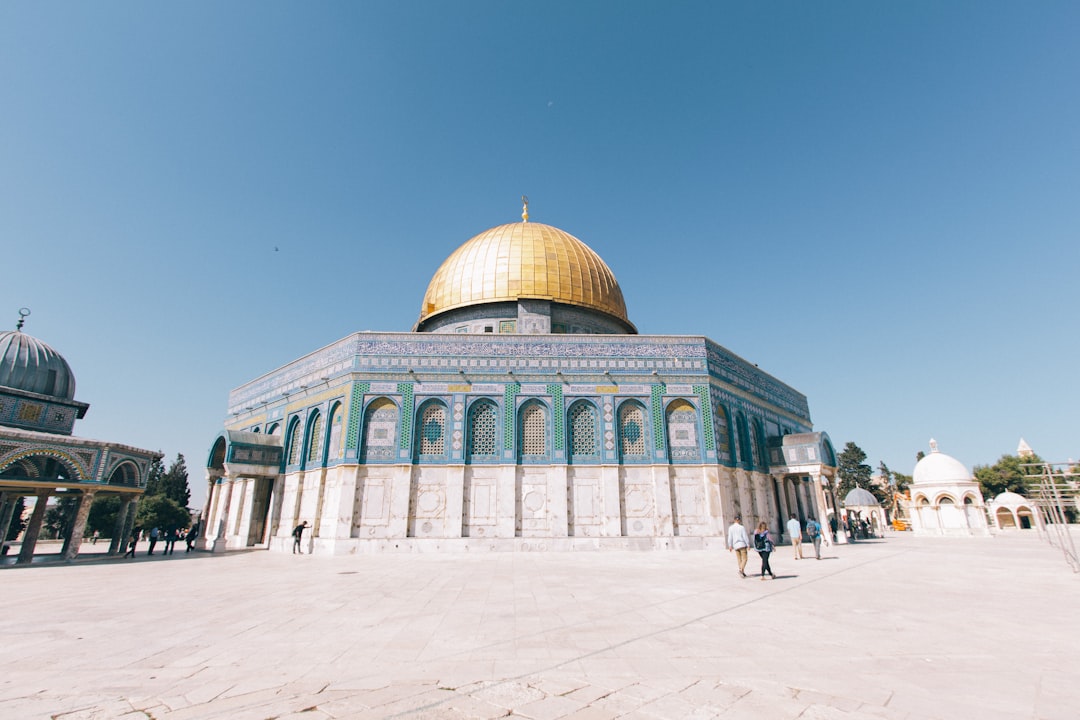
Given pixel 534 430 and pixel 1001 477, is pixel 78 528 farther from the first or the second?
pixel 1001 477

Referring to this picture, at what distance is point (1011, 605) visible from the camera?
7.03 meters

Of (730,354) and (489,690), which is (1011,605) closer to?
(489,690)

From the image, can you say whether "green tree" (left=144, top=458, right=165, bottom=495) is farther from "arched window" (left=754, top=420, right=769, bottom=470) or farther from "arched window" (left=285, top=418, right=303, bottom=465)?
"arched window" (left=754, top=420, right=769, bottom=470)

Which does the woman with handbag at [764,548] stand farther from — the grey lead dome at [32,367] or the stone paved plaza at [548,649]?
the grey lead dome at [32,367]

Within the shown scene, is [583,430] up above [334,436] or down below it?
above

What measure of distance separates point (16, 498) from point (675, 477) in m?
28.1

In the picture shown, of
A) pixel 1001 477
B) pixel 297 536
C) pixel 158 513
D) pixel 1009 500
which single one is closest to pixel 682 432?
pixel 297 536

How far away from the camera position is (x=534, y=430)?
1933 cm

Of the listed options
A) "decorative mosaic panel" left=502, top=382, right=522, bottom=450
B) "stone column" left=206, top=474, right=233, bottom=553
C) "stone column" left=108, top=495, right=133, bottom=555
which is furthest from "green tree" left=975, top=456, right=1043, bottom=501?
"stone column" left=108, top=495, right=133, bottom=555

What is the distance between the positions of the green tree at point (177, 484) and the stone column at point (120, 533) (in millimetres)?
23295

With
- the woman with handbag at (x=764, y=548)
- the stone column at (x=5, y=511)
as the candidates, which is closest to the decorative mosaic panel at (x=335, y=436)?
the stone column at (x=5, y=511)

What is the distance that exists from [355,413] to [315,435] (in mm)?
3192

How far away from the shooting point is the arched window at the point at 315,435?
2003cm

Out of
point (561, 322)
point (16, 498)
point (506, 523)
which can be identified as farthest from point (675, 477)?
point (16, 498)
